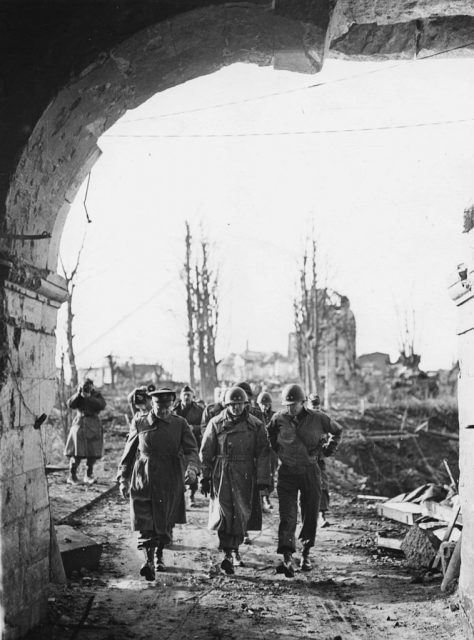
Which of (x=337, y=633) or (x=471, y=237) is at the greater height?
(x=471, y=237)

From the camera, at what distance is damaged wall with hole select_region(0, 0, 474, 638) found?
4402mm

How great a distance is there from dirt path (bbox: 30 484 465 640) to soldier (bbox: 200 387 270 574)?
484mm

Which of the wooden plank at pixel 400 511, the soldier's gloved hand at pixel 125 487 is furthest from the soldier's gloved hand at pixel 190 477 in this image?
the wooden plank at pixel 400 511

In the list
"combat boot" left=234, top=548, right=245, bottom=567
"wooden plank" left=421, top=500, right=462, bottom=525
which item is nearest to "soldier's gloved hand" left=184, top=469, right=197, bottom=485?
"combat boot" left=234, top=548, right=245, bottom=567

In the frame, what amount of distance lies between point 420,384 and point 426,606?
31.8 m

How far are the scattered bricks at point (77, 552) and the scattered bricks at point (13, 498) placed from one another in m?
1.80

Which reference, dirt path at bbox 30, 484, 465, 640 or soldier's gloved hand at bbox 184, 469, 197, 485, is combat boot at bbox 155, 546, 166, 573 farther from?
soldier's gloved hand at bbox 184, 469, 197, 485

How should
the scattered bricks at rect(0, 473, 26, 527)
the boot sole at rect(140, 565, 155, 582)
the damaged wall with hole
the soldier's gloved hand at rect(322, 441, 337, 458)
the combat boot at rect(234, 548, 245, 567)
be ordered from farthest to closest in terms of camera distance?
the soldier's gloved hand at rect(322, 441, 337, 458) < the combat boot at rect(234, 548, 245, 567) < the boot sole at rect(140, 565, 155, 582) < the damaged wall with hole < the scattered bricks at rect(0, 473, 26, 527)

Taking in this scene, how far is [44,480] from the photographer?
500 cm

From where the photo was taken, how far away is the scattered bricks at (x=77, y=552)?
6094 mm

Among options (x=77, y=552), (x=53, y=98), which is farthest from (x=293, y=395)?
(x=53, y=98)

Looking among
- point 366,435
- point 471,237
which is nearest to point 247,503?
point 471,237

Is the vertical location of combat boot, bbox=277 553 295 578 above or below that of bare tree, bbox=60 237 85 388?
below

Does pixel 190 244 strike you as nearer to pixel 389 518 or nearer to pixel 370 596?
pixel 389 518
